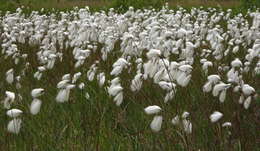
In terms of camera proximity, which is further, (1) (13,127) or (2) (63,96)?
(2) (63,96)

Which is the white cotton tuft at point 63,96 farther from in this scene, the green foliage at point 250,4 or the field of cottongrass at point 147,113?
the green foliage at point 250,4

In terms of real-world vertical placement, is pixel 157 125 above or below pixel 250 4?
below

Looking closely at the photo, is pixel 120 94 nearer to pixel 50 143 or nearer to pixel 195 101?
pixel 50 143

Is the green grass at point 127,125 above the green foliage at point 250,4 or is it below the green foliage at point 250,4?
below

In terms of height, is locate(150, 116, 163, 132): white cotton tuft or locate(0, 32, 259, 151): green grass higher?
locate(150, 116, 163, 132): white cotton tuft

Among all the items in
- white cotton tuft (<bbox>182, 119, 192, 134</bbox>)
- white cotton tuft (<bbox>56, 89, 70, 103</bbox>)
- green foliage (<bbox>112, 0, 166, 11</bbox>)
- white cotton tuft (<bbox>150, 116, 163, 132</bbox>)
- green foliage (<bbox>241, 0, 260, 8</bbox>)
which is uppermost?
green foliage (<bbox>112, 0, 166, 11</bbox>)

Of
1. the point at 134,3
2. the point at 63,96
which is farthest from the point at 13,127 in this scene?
the point at 134,3

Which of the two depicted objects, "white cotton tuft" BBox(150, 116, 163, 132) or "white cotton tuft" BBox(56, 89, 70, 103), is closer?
"white cotton tuft" BBox(150, 116, 163, 132)

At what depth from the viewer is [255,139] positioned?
3.32 m

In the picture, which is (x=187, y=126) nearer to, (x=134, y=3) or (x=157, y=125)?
(x=157, y=125)

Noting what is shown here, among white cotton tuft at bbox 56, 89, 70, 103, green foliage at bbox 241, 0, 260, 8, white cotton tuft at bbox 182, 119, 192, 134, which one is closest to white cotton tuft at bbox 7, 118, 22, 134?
white cotton tuft at bbox 56, 89, 70, 103

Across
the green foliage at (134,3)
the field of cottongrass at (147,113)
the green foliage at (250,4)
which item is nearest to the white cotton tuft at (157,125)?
the field of cottongrass at (147,113)

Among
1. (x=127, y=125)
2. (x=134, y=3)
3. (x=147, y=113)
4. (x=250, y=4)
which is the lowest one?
(x=127, y=125)

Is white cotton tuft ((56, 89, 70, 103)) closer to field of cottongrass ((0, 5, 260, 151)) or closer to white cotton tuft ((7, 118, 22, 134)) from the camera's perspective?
field of cottongrass ((0, 5, 260, 151))
